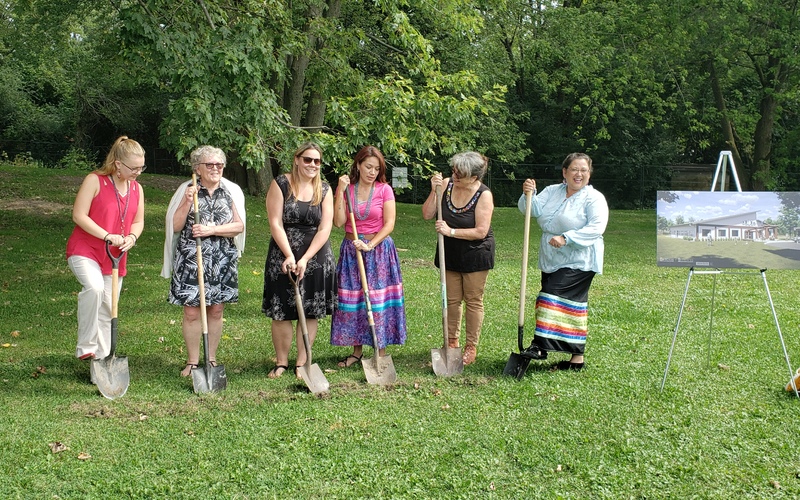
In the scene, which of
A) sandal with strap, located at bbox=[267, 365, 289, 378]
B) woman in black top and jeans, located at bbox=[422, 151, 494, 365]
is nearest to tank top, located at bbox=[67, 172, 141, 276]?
sandal with strap, located at bbox=[267, 365, 289, 378]

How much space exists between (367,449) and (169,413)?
147cm

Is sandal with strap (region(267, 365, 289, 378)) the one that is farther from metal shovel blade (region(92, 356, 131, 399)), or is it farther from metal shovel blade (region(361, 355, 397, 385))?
metal shovel blade (region(92, 356, 131, 399))

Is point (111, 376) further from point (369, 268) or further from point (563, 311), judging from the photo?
point (563, 311)

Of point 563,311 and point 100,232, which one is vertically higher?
point 100,232

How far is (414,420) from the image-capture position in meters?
5.42

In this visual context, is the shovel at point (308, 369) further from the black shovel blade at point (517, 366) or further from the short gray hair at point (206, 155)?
the black shovel blade at point (517, 366)

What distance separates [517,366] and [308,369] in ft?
5.46

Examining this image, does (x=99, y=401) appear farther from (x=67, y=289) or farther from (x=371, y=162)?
(x=67, y=289)

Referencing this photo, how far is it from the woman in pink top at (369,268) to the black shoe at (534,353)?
100 cm

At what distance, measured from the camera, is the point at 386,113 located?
35.3 ft

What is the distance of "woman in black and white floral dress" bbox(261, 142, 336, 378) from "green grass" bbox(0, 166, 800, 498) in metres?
0.54

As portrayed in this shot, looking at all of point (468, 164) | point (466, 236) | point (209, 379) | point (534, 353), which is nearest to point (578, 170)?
point (468, 164)

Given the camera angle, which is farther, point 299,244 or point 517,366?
point 517,366

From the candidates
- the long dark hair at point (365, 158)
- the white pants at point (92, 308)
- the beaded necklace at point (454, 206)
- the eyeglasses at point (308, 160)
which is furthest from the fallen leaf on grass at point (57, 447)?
the beaded necklace at point (454, 206)
